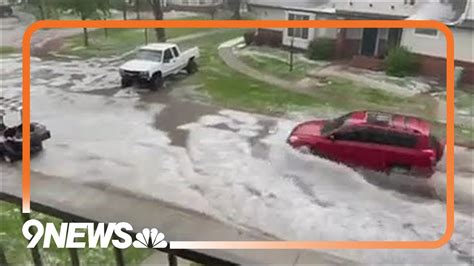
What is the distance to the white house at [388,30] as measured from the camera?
0.87 m

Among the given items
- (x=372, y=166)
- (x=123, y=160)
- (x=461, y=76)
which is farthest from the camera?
(x=123, y=160)

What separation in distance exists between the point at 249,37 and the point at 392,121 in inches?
14.3

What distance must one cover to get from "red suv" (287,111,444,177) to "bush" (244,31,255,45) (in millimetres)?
237

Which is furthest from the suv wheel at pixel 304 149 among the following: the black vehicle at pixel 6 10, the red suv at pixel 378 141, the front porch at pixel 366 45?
the black vehicle at pixel 6 10

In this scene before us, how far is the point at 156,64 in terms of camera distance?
3.34 feet

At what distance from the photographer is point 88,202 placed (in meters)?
0.96

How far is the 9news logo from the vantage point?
833 millimetres

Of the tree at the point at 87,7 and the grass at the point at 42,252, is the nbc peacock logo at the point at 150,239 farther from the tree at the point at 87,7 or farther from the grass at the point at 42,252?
the tree at the point at 87,7

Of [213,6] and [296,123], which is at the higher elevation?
[213,6]

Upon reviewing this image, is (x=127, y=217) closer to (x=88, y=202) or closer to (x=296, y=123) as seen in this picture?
(x=88, y=202)

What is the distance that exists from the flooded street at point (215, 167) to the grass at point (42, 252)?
0.17 meters

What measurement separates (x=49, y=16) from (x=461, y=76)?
842mm

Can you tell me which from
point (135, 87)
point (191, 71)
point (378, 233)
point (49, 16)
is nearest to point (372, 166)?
point (378, 233)

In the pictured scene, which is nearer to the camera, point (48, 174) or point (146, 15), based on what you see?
point (146, 15)
